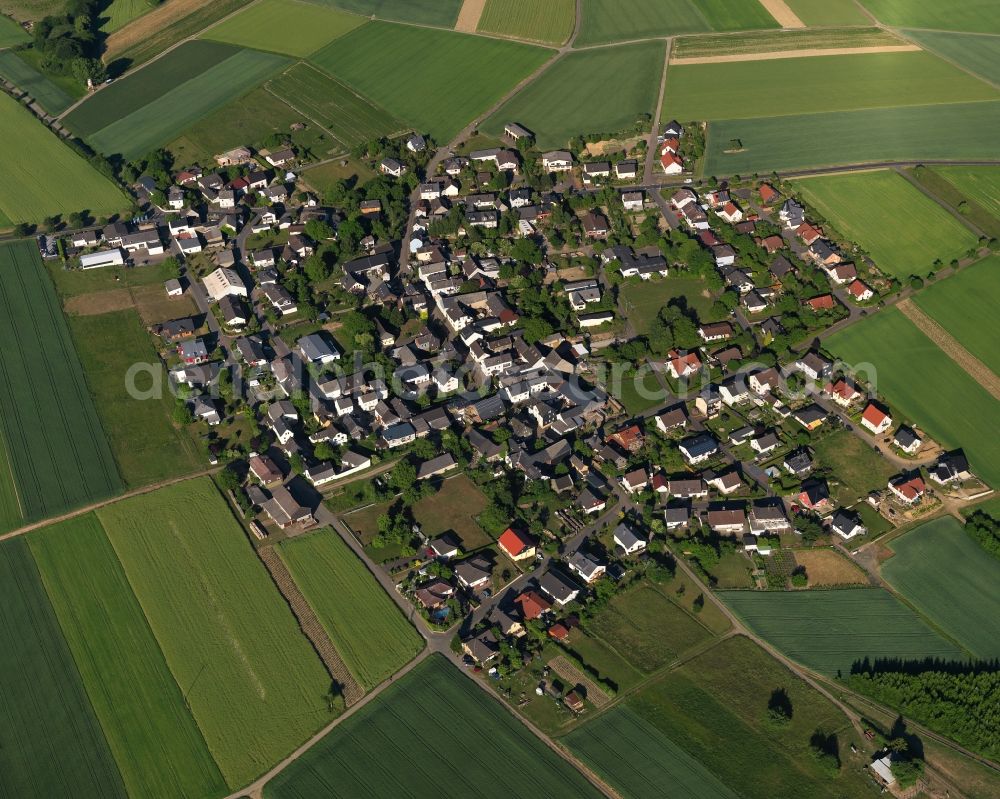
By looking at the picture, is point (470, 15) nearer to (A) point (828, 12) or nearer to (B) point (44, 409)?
(A) point (828, 12)

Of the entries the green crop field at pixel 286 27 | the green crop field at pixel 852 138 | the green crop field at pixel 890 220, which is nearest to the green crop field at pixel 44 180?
the green crop field at pixel 286 27

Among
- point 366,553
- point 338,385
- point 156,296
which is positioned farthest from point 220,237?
point 366,553

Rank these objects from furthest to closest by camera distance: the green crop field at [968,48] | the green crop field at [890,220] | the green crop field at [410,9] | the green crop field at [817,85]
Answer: the green crop field at [410,9], the green crop field at [968,48], the green crop field at [817,85], the green crop field at [890,220]

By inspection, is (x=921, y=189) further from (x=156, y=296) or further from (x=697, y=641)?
(x=156, y=296)

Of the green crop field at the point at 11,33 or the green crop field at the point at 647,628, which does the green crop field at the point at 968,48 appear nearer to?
the green crop field at the point at 647,628

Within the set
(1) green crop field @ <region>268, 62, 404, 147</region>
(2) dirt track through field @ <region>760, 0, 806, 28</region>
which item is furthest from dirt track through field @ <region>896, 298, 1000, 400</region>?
(1) green crop field @ <region>268, 62, 404, 147</region>

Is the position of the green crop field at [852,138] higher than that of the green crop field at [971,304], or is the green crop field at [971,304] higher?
the green crop field at [852,138]

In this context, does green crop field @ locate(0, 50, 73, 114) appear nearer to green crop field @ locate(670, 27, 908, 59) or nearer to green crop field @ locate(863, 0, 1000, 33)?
green crop field @ locate(670, 27, 908, 59)
